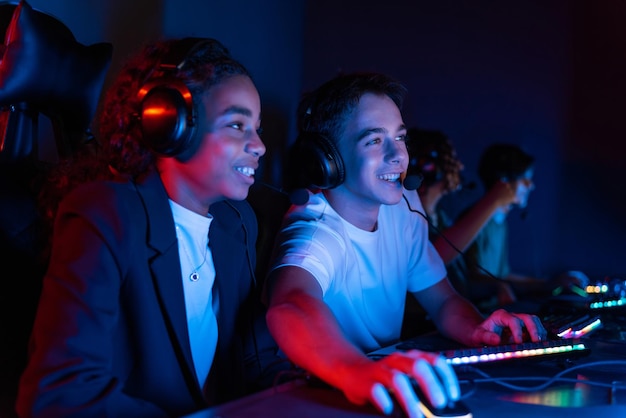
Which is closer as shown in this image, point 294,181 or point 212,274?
point 212,274

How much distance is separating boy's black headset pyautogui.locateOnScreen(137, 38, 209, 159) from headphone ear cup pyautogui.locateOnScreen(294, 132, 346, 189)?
0.34 m

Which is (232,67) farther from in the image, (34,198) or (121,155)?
(34,198)

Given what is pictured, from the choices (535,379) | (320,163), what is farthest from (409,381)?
(320,163)

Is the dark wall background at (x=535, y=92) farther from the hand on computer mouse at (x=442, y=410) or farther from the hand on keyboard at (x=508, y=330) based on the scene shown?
the hand on computer mouse at (x=442, y=410)

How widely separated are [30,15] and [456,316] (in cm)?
105

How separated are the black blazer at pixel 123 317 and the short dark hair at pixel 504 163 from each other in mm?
1654

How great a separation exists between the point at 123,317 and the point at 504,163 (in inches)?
78.9

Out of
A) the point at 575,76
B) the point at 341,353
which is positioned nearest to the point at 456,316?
the point at 341,353

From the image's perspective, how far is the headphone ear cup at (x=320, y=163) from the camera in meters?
1.31

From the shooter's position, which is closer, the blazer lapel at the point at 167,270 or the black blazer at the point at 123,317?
the black blazer at the point at 123,317

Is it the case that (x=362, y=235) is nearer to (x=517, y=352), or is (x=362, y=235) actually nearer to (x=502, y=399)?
(x=517, y=352)

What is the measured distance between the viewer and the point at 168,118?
3.24 ft

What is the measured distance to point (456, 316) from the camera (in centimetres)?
140

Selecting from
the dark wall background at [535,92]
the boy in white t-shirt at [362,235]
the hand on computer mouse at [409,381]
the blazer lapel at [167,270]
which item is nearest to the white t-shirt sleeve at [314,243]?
the boy in white t-shirt at [362,235]
